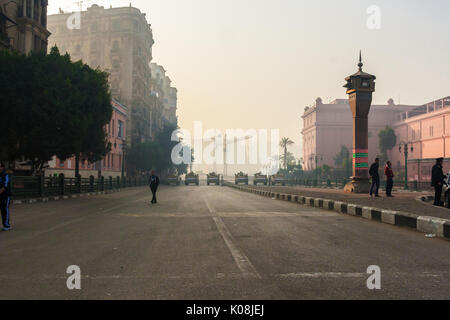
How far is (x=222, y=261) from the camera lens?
18.5 ft

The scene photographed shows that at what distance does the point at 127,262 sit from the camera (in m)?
5.63

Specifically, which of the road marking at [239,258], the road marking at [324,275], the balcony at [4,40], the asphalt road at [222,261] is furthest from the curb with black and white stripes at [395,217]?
the balcony at [4,40]

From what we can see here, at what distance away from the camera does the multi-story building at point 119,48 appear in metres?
70.6

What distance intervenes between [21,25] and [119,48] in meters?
38.6

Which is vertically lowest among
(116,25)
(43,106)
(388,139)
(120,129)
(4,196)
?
(4,196)

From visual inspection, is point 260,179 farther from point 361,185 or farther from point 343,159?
point 361,185

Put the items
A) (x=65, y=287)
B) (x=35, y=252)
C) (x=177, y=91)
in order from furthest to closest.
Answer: (x=177, y=91) < (x=35, y=252) < (x=65, y=287)

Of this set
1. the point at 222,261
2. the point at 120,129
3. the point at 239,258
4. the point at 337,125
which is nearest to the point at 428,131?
the point at 337,125

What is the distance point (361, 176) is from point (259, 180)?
4060 centimetres

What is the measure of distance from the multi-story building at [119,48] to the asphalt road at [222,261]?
6161 centimetres

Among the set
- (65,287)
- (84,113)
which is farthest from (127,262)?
(84,113)

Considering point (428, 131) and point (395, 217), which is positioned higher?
point (428, 131)

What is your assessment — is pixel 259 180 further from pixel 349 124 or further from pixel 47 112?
pixel 349 124

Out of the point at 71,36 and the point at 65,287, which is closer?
the point at 65,287
